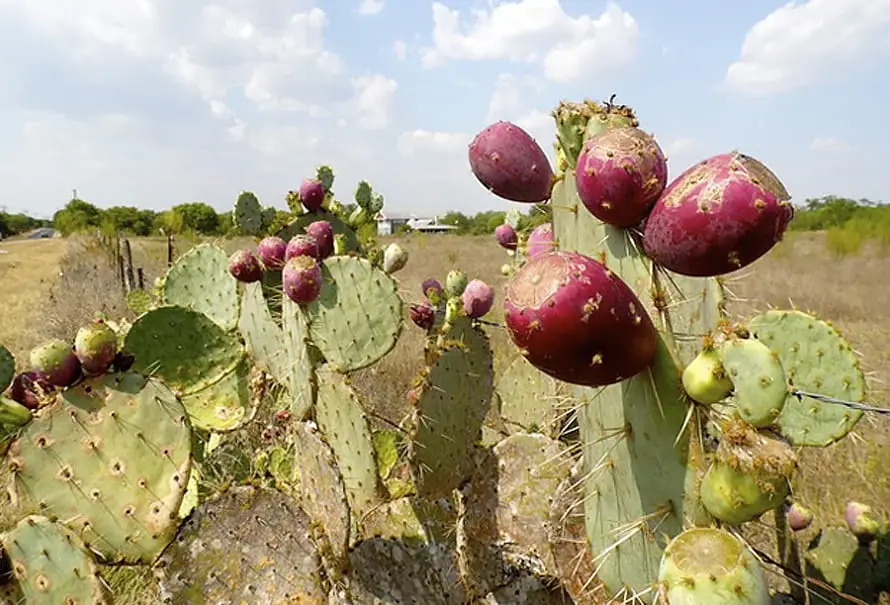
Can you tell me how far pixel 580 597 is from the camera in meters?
1.29

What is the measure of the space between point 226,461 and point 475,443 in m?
1.31

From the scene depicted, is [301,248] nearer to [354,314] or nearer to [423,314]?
[354,314]

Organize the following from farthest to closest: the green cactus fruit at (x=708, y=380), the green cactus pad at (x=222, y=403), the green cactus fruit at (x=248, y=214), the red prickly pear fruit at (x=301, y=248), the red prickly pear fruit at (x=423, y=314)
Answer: the green cactus fruit at (x=248, y=214)
the green cactus pad at (x=222, y=403)
the red prickly pear fruit at (x=423, y=314)
the red prickly pear fruit at (x=301, y=248)
the green cactus fruit at (x=708, y=380)

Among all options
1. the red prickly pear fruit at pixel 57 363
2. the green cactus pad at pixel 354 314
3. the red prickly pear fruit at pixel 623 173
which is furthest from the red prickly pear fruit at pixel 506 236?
the red prickly pear fruit at pixel 623 173

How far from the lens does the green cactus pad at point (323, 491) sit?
1527mm

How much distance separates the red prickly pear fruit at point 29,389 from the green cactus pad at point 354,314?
672 mm

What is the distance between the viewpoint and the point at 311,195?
108 inches

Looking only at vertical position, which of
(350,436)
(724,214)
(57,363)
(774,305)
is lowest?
(774,305)

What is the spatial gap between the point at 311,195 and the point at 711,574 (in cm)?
241

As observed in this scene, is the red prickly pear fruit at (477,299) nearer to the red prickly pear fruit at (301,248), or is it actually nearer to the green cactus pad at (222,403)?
the red prickly pear fruit at (301,248)

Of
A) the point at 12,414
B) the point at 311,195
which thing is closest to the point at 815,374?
the point at 311,195

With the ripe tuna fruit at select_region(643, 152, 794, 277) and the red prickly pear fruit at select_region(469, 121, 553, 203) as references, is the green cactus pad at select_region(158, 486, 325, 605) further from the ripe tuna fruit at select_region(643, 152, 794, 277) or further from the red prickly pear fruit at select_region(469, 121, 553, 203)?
the ripe tuna fruit at select_region(643, 152, 794, 277)

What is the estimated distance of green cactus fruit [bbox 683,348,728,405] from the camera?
721mm

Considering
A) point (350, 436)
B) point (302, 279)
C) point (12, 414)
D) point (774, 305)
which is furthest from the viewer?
Result: point (774, 305)
